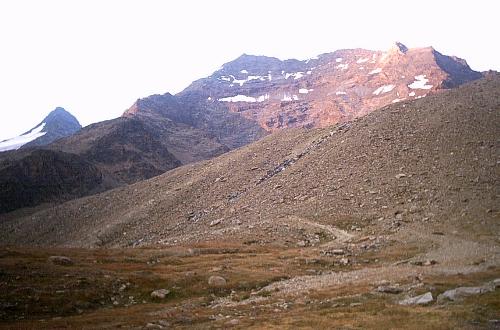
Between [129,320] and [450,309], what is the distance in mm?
23489

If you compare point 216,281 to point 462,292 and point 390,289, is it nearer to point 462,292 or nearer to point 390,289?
point 390,289

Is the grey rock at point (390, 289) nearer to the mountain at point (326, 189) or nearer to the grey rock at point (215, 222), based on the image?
the mountain at point (326, 189)

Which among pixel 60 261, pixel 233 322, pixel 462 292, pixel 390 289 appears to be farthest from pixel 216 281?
pixel 462 292

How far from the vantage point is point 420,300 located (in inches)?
1299

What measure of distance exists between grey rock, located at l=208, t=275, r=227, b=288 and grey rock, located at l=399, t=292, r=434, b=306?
761 inches

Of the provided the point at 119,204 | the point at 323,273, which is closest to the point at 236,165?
the point at 119,204

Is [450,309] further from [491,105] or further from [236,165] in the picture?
[236,165]

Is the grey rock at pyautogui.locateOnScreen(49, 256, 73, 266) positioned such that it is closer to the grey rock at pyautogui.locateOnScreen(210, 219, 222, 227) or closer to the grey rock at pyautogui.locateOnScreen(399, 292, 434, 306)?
the grey rock at pyautogui.locateOnScreen(399, 292, 434, 306)

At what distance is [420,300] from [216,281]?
852 inches

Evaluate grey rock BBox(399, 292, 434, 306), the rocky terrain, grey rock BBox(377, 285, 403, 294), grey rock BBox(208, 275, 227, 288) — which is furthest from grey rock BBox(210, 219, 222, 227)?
grey rock BBox(399, 292, 434, 306)

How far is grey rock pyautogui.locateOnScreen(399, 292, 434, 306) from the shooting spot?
32.7 m

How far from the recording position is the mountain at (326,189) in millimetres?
74125

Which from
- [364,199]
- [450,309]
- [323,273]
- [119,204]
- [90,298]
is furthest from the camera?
[119,204]

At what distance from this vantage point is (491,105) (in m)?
98.2
